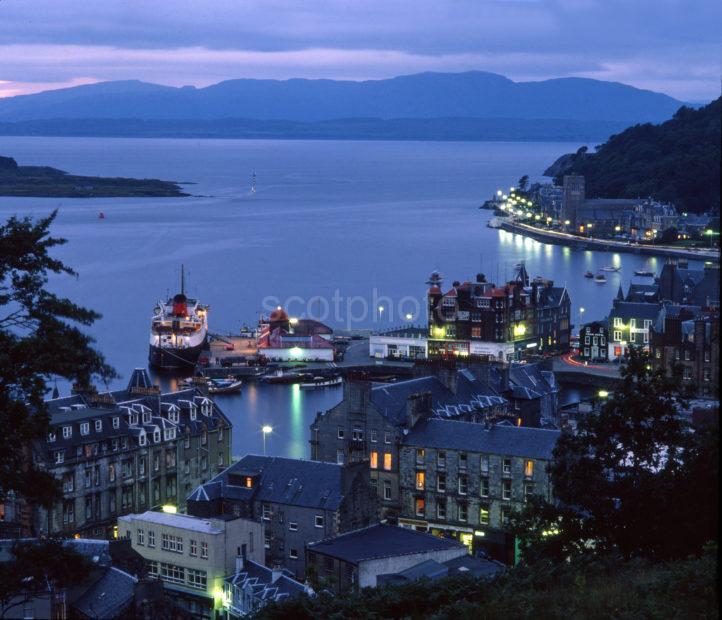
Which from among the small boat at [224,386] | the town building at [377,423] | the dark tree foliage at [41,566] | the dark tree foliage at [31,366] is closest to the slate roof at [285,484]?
the town building at [377,423]

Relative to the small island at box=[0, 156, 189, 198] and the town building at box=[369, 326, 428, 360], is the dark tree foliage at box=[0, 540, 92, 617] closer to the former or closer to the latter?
the town building at box=[369, 326, 428, 360]

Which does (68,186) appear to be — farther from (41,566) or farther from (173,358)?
(41,566)

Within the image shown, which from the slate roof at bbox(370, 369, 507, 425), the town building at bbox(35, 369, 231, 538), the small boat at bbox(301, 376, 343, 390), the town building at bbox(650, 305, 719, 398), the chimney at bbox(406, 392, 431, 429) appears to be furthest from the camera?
the small boat at bbox(301, 376, 343, 390)

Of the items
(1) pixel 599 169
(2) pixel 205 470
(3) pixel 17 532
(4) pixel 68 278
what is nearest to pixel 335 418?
(2) pixel 205 470

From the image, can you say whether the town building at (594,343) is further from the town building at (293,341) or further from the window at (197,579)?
the window at (197,579)

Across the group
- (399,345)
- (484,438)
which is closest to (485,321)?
(399,345)

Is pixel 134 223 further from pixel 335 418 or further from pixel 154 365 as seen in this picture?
pixel 335 418

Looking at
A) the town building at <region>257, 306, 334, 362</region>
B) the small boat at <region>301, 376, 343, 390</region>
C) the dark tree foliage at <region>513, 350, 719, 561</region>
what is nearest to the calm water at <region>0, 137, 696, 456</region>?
the small boat at <region>301, 376, 343, 390</region>

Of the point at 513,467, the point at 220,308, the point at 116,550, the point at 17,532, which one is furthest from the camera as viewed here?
the point at 220,308
